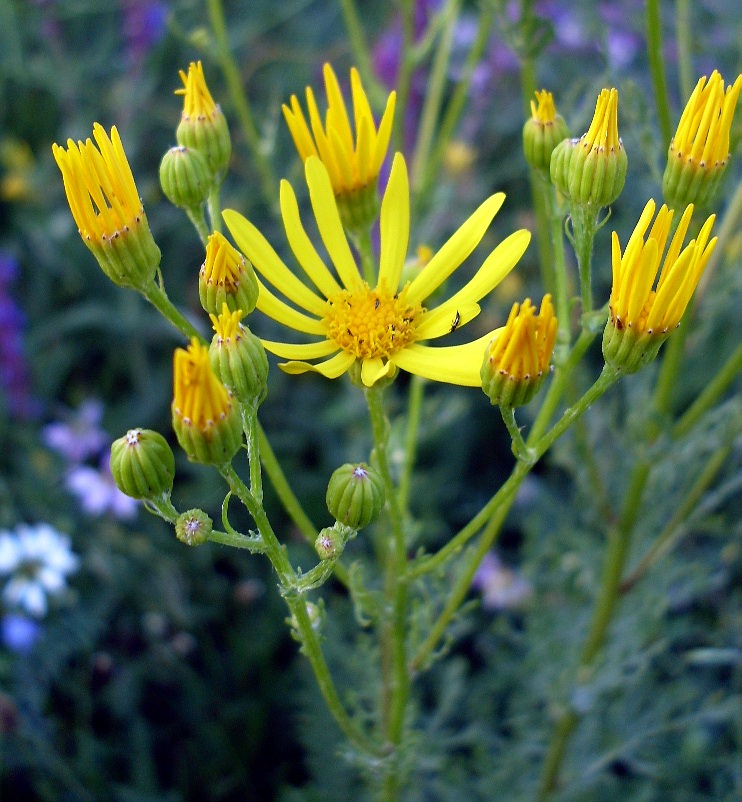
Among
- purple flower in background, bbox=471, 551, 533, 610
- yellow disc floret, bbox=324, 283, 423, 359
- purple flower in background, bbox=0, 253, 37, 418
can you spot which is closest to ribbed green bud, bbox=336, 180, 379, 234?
yellow disc floret, bbox=324, 283, 423, 359

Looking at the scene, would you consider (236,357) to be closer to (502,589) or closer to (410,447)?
(410,447)

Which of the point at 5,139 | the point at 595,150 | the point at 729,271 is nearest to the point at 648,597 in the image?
the point at 729,271

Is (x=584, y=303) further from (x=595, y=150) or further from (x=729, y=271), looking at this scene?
(x=729, y=271)

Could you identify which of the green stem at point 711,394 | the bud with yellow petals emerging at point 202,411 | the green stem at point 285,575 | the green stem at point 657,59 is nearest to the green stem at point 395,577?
the green stem at point 285,575

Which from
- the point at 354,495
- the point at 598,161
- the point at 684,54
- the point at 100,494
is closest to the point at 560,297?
the point at 598,161

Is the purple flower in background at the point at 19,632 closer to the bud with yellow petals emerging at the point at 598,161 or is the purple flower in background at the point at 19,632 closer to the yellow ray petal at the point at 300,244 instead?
the yellow ray petal at the point at 300,244
